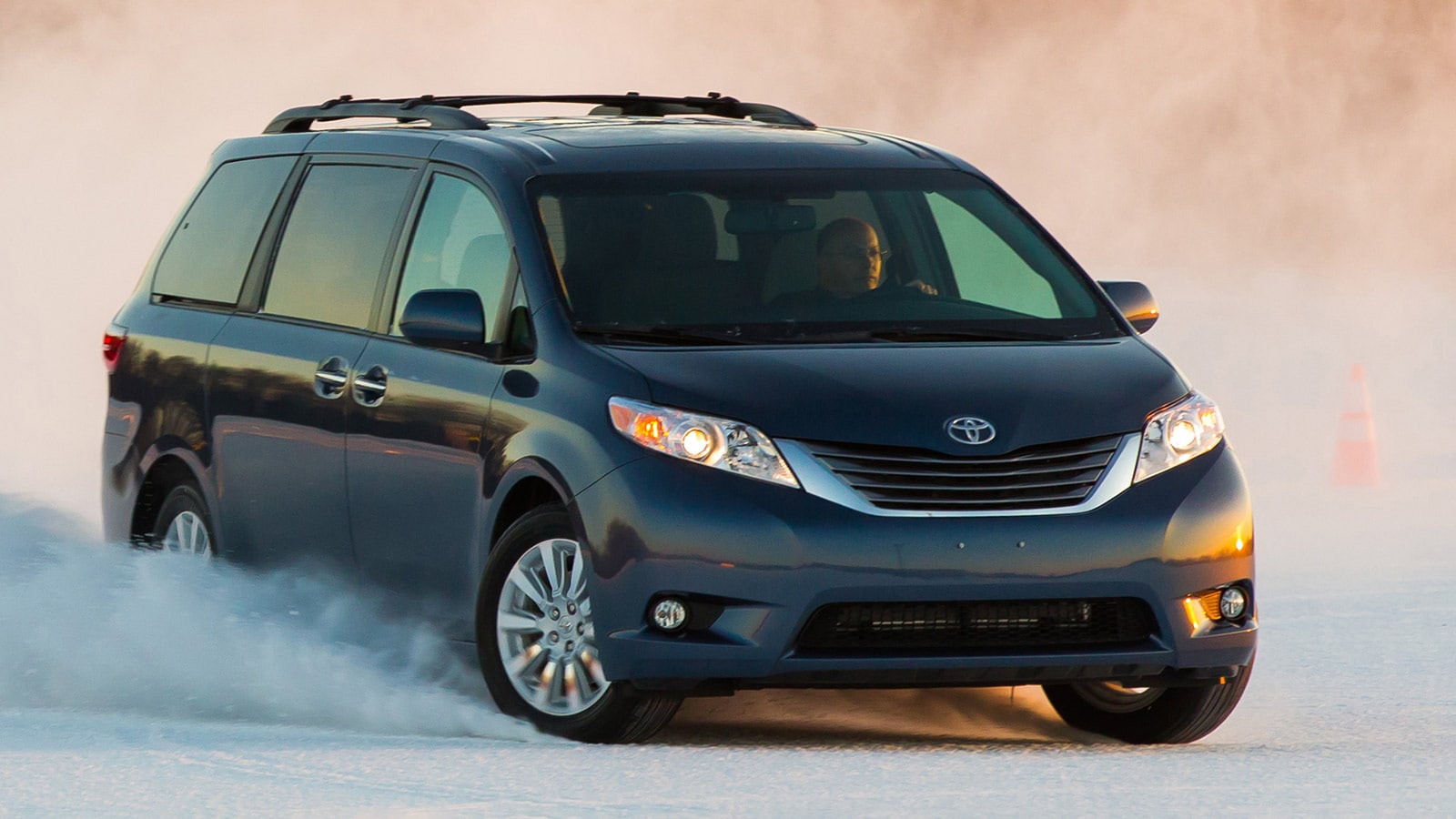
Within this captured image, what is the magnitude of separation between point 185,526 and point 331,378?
129 cm

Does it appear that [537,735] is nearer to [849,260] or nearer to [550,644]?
[550,644]

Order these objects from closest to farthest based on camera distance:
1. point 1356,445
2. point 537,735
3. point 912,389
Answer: point 912,389
point 537,735
point 1356,445

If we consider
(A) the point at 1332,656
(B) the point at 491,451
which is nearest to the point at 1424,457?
(A) the point at 1332,656

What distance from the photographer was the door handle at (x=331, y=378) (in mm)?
8898

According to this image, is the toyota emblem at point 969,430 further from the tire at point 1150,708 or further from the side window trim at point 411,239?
the side window trim at point 411,239

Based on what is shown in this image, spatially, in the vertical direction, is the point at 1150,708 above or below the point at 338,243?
below

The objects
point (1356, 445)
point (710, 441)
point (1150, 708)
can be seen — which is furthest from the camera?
point (1356, 445)

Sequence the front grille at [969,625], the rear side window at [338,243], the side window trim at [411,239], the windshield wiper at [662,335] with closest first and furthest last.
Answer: the front grille at [969,625], the windshield wiper at [662,335], the side window trim at [411,239], the rear side window at [338,243]

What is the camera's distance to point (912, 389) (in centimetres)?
766

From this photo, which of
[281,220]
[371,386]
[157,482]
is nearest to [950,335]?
[371,386]

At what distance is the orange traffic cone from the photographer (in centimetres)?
1597

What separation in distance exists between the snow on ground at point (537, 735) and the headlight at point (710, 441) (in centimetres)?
71

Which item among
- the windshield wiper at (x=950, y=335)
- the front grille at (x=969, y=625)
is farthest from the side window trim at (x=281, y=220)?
the front grille at (x=969, y=625)

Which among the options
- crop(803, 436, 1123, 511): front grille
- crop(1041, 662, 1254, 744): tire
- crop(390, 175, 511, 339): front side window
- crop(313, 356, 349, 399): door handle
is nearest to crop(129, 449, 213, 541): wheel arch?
crop(313, 356, 349, 399): door handle
